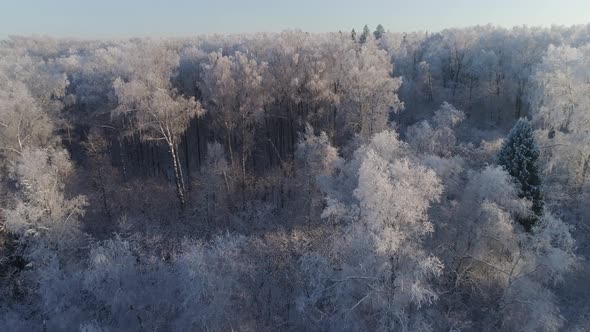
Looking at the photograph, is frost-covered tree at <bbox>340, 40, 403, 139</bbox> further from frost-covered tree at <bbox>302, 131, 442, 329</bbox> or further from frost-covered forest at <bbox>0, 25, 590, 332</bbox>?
frost-covered tree at <bbox>302, 131, 442, 329</bbox>

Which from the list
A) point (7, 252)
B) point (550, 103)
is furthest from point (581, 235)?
point (7, 252)

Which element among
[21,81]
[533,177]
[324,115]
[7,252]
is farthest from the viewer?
[324,115]

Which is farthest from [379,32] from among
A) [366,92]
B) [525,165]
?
[525,165]

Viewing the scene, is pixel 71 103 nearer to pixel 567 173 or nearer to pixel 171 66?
pixel 171 66

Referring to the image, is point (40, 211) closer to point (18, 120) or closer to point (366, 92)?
point (18, 120)

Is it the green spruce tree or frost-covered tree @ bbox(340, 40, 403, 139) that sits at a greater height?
frost-covered tree @ bbox(340, 40, 403, 139)

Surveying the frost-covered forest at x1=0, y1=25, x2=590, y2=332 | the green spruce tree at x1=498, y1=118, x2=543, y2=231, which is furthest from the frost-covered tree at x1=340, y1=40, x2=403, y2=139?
the green spruce tree at x1=498, y1=118, x2=543, y2=231

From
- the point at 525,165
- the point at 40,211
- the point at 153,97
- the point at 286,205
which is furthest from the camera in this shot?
the point at 286,205
